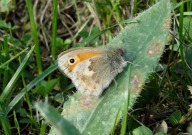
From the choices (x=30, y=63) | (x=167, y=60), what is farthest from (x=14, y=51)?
(x=167, y=60)

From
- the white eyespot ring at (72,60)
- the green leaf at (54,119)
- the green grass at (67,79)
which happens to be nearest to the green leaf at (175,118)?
the green grass at (67,79)

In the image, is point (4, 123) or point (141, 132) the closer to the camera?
point (141, 132)

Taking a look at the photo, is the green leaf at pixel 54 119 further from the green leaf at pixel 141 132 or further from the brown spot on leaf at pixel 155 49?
the brown spot on leaf at pixel 155 49

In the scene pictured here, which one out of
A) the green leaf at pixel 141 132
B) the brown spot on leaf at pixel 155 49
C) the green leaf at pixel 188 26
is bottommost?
the green leaf at pixel 141 132

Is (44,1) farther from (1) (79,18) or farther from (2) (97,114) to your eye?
(2) (97,114)

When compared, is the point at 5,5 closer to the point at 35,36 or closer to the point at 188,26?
the point at 35,36

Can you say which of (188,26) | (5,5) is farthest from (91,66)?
(5,5)

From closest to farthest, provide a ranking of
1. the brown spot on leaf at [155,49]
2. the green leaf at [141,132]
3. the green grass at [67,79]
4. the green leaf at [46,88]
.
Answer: the green leaf at [141,132], the brown spot on leaf at [155,49], the green grass at [67,79], the green leaf at [46,88]

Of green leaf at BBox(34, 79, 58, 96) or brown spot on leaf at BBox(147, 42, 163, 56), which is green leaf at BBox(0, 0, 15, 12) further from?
brown spot on leaf at BBox(147, 42, 163, 56)
